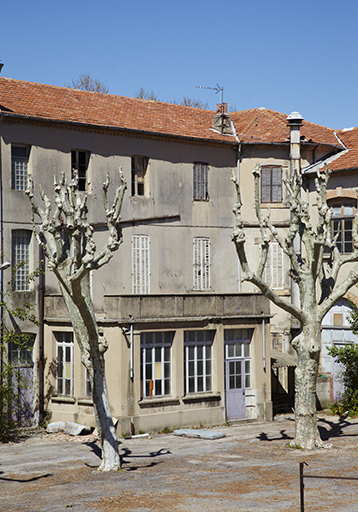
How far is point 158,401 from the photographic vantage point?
22656 mm

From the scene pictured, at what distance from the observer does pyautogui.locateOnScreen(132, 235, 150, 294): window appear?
1025 inches

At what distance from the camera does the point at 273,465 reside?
17.7 metres

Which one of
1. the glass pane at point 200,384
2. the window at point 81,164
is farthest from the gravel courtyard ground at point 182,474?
the window at point 81,164

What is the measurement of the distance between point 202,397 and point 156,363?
6.44 feet

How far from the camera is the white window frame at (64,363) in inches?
930

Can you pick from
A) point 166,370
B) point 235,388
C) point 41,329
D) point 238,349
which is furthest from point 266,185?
point 41,329

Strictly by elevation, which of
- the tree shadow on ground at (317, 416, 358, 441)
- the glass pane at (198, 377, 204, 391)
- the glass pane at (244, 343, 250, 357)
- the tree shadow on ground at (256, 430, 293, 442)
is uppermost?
the glass pane at (244, 343, 250, 357)

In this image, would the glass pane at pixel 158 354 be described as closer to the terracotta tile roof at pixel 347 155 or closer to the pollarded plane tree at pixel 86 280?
the pollarded plane tree at pixel 86 280

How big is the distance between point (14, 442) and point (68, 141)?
1006cm

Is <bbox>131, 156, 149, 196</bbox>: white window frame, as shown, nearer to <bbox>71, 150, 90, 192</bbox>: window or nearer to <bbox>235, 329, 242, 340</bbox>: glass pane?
<bbox>71, 150, 90, 192</bbox>: window

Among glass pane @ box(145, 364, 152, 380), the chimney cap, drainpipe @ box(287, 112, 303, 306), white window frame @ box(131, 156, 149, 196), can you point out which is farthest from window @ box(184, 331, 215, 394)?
the chimney cap

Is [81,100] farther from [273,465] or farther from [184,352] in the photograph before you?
[273,465]

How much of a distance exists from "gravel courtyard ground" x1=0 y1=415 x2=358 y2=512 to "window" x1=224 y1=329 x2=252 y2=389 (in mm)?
2359

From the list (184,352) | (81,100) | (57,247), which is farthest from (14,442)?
(81,100)
